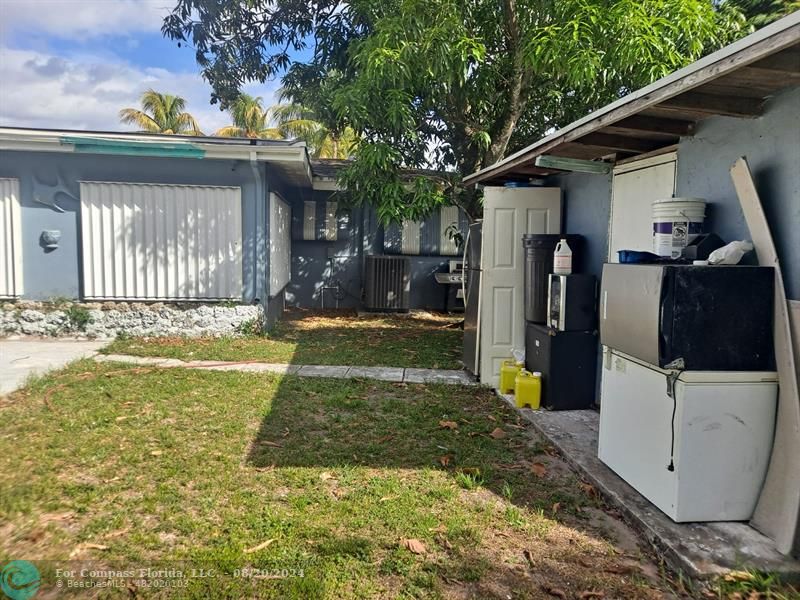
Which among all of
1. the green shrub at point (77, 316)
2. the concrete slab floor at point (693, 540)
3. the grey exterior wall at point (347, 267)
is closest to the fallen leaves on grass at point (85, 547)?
the concrete slab floor at point (693, 540)

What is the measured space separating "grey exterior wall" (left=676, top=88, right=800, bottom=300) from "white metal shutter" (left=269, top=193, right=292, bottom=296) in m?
6.43

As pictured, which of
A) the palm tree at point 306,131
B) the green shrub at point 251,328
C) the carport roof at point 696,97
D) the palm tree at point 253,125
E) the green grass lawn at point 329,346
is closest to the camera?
the carport roof at point 696,97

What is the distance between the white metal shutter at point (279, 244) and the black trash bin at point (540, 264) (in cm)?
463

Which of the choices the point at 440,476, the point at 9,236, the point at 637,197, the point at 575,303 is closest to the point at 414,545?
the point at 440,476

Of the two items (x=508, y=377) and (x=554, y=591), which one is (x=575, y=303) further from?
(x=554, y=591)

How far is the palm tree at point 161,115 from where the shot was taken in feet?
74.4

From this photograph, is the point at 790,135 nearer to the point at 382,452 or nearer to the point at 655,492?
the point at 655,492

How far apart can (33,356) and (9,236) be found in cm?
228

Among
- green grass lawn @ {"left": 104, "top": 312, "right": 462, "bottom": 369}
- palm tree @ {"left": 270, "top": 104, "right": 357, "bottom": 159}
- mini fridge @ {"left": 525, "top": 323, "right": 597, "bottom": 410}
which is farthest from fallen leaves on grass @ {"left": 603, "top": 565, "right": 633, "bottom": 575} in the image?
palm tree @ {"left": 270, "top": 104, "right": 357, "bottom": 159}

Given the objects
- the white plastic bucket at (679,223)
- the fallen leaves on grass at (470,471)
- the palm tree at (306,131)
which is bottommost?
the fallen leaves on grass at (470,471)

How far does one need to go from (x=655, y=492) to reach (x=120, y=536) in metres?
2.92

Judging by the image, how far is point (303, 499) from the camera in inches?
123

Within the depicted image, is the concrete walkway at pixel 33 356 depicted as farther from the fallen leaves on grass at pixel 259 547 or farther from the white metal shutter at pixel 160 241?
the fallen leaves on grass at pixel 259 547

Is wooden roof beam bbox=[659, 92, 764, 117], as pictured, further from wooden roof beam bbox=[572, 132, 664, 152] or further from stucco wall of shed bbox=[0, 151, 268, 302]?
stucco wall of shed bbox=[0, 151, 268, 302]
